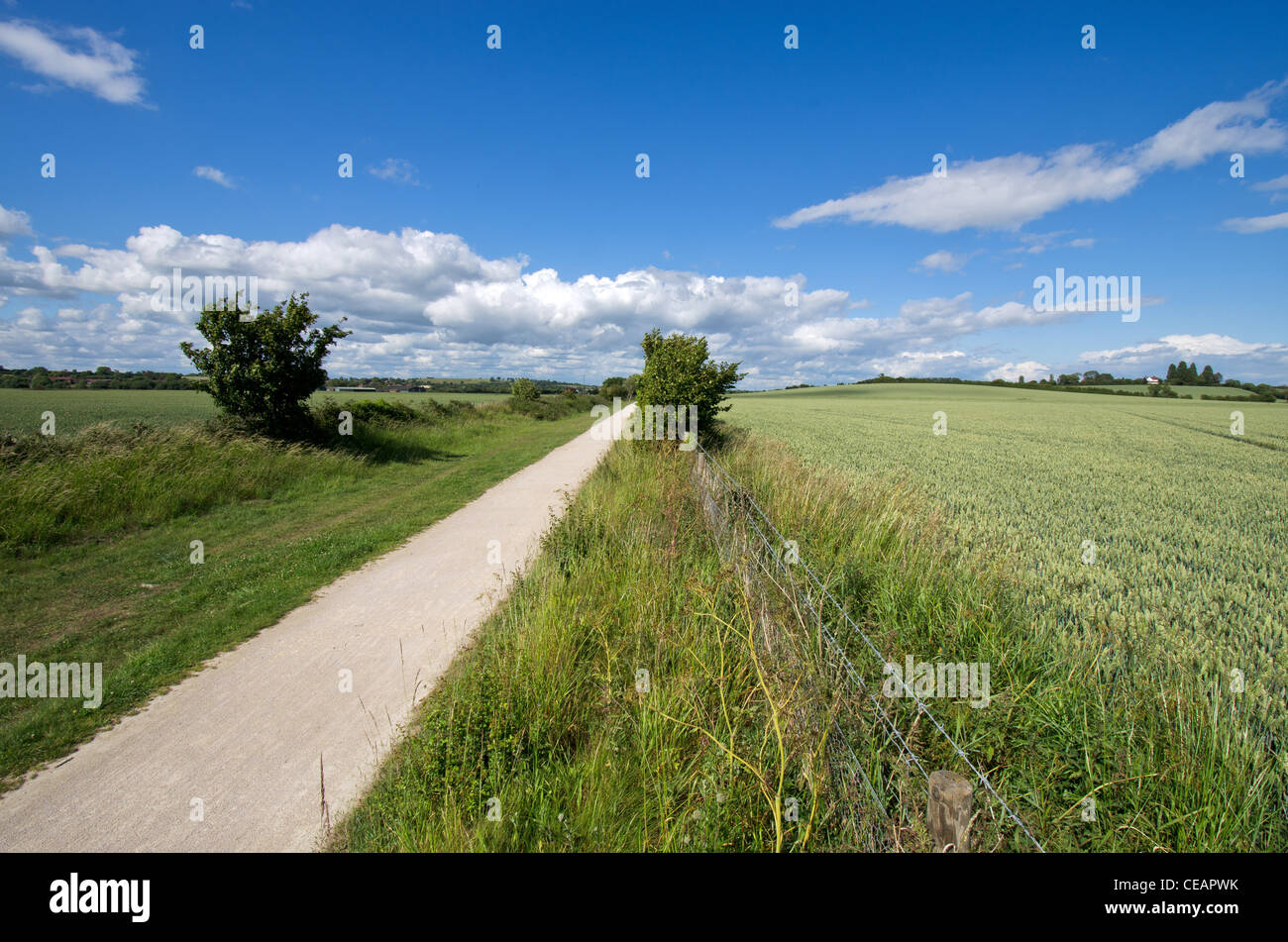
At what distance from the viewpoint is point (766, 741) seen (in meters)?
2.54

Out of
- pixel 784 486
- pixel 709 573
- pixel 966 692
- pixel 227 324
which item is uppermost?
pixel 227 324

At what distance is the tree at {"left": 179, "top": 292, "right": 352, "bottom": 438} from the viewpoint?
1343 cm

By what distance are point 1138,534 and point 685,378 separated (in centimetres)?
924

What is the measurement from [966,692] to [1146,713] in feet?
2.76

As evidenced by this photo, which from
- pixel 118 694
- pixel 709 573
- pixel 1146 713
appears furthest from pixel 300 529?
pixel 1146 713

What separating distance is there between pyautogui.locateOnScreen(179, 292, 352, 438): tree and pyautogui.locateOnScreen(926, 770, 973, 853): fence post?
16.3 metres

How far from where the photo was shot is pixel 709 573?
484 centimetres

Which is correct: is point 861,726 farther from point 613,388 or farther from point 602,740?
point 613,388

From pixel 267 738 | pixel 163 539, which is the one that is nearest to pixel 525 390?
pixel 163 539

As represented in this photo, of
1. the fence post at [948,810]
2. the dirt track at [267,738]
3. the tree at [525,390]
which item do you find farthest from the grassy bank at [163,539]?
the tree at [525,390]

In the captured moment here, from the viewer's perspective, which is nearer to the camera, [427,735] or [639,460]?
[427,735]

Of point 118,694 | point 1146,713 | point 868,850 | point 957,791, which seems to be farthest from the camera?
point 118,694

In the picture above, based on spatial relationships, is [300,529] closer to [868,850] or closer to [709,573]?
[709,573]

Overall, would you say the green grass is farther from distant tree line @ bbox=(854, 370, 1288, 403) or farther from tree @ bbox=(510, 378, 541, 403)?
distant tree line @ bbox=(854, 370, 1288, 403)
